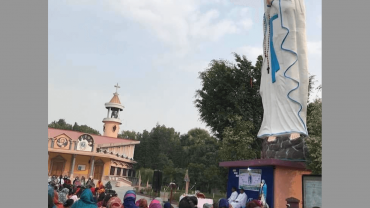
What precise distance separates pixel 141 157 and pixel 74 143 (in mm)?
11820

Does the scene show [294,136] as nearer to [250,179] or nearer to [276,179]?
[276,179]

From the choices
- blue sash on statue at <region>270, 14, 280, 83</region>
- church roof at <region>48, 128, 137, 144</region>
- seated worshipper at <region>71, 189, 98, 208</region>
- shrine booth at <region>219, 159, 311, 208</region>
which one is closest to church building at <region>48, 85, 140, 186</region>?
church roof at <region>48, 128, 137, 144</region>

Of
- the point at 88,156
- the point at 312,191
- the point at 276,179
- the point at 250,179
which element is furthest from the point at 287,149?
the point at 88,156

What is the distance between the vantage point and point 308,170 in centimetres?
1068

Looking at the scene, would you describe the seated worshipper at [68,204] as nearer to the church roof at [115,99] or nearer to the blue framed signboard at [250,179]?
the blue framed signboard at [250,179]

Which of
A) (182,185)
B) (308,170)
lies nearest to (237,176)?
(308,170)

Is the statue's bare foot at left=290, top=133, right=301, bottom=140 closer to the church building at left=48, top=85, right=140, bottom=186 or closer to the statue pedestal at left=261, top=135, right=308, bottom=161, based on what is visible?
the statue pedestal at left=261, top=135, right=308, bottom=161

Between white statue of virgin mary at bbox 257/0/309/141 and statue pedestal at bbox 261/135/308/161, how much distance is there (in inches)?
8.2

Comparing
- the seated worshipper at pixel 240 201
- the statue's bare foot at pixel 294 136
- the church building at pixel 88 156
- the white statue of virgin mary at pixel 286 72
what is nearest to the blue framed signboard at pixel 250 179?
the seated worshipper at pixel 240 201

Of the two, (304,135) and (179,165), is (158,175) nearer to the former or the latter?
(304,135)

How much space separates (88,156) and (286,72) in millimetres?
22859

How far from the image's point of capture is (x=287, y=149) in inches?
424

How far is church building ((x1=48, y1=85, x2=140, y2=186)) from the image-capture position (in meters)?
28.0

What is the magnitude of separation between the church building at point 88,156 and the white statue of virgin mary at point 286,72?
1938cm
